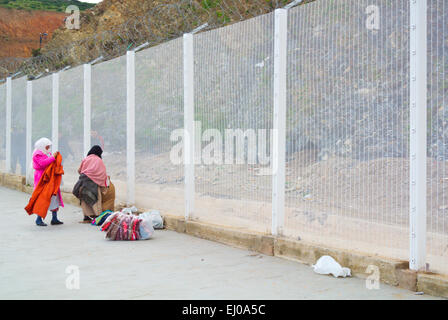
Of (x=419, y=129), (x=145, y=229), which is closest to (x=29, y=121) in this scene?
(x=145, y=229)

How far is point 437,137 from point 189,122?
3468 mm

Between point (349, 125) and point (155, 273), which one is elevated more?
point (349, 125)

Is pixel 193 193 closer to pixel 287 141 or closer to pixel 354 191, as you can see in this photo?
pixel 287 141

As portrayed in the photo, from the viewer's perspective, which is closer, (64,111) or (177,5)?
(177,5)

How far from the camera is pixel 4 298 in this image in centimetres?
385

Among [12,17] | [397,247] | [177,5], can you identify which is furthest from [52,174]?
[12,17]

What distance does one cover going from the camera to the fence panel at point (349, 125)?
4184 millimetres

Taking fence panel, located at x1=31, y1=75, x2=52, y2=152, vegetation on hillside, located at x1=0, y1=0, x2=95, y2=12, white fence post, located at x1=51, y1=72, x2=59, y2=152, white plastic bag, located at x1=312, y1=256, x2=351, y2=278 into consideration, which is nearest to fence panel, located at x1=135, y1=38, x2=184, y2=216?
white plastic bag, located at x1=312, y1=256, x2=351, y2=278

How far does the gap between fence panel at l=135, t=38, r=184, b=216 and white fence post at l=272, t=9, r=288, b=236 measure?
6.30ft

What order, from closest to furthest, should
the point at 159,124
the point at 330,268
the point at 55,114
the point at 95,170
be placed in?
the point at 330,268 < the point at 159,124 < the point at 95,170 < the point at 55,114

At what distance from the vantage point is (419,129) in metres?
3.97

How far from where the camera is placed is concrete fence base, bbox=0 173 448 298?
387 centimetres

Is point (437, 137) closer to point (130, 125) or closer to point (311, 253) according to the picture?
point (311, 253)
